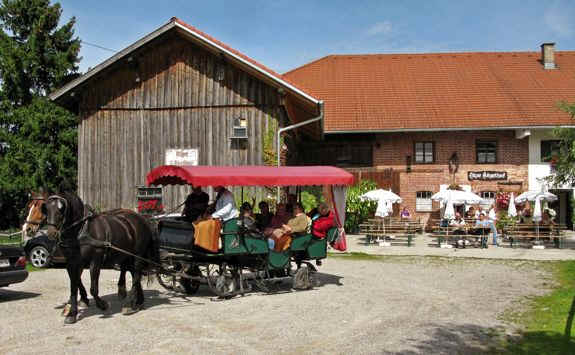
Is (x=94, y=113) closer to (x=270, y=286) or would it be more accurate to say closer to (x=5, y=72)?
(x=5, y=72)

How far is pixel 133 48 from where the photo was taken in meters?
18.8

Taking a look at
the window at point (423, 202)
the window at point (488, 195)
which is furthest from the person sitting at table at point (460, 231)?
the window at point (488, 195)

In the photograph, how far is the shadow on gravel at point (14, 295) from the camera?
10.3m

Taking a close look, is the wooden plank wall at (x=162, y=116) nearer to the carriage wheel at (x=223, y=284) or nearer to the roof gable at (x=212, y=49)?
the roof gable at (x=212, y=49)

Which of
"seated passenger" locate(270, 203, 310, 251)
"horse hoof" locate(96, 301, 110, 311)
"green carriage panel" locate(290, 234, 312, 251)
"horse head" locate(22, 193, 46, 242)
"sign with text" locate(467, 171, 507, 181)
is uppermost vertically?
"sign with text" locate(467, 171, 507, 181)

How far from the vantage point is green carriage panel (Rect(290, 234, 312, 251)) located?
35.9ft

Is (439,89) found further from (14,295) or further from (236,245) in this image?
(14,295)

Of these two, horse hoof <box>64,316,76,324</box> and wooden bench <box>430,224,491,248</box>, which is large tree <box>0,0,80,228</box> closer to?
wooden bench <box>430,224,491,248</box>

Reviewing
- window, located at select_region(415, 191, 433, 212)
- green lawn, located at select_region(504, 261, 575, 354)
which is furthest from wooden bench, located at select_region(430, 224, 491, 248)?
green lawn, located at select_region(504, 261, 575, 354)

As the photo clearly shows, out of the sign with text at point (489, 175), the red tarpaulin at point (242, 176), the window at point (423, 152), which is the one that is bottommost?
the red tarpaulin at point (242, 176)

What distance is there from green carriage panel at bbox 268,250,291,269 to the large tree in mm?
18507

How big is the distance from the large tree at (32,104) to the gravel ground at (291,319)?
14.7m

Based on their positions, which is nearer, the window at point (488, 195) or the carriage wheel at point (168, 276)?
the carriage wheel at point (168, 276)

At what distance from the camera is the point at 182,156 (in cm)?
1962
